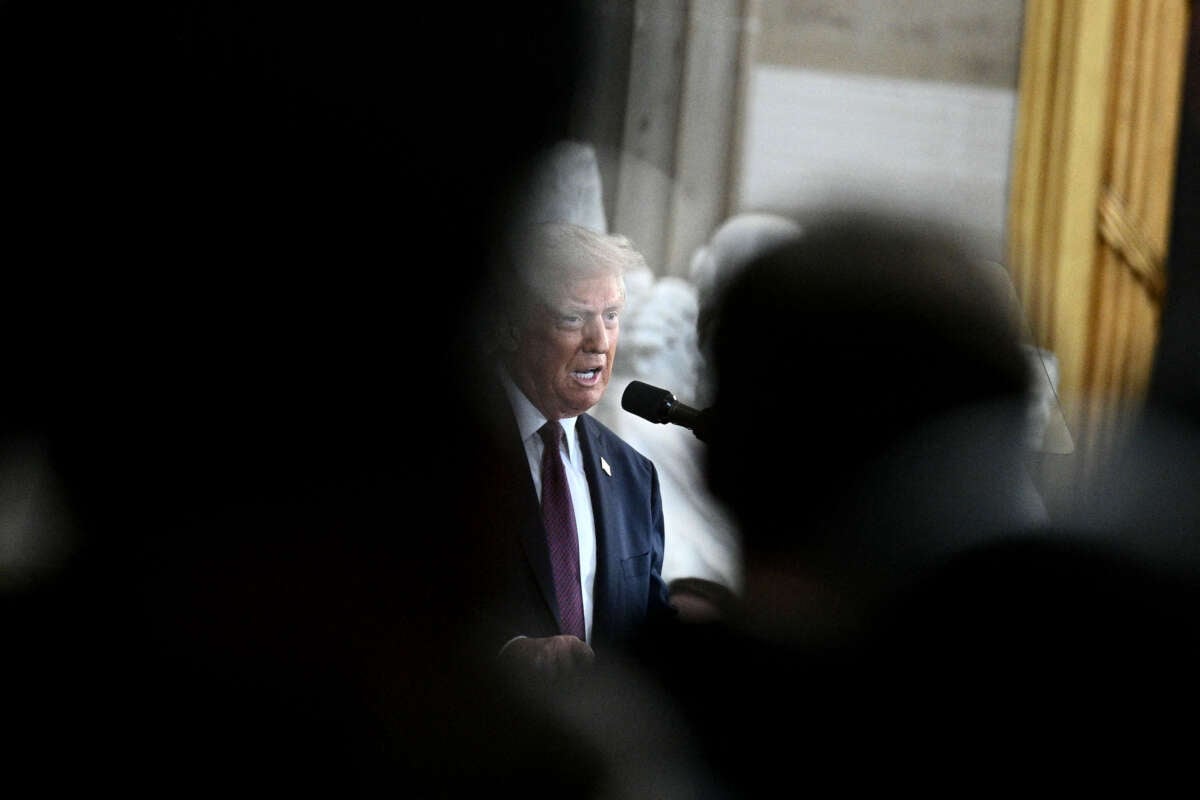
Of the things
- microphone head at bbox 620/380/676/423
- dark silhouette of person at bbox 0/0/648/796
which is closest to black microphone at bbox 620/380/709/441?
microphone head at bbox 620/380/676/423

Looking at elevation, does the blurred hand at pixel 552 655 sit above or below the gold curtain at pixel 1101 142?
below

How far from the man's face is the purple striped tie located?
1.1 inches

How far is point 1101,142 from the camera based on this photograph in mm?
1739

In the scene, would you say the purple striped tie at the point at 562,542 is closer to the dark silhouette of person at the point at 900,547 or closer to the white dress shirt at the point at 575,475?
the white dress shirt at the point at 575,475

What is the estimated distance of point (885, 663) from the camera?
0.84 m

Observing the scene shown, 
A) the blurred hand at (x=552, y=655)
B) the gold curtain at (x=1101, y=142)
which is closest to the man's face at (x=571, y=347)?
the blurred hand at (x=552, y=655)

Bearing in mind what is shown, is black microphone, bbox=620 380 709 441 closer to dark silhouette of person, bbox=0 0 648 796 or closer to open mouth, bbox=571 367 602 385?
open mouth, bbox=571 367 602 385

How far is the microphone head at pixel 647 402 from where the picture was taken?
0.82 m

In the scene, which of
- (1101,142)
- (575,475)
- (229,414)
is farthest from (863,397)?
(1101,142)

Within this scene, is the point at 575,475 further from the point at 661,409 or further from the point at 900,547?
the point at 900,547

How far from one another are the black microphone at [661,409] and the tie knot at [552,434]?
0.18 feet

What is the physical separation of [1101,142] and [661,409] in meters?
1.21

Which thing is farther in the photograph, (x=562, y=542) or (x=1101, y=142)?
(x=1101, y=142)

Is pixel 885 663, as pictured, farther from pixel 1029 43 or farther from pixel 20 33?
pixel 1029 43
